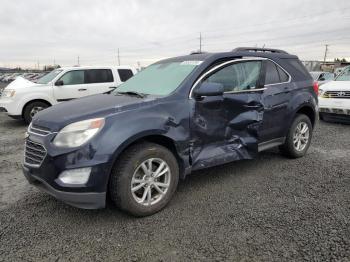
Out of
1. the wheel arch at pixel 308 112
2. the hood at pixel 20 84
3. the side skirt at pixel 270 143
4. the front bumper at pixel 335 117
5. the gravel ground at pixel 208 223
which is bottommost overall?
the gravel ground at pixel 208 223

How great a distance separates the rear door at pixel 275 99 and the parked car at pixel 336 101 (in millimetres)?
4094

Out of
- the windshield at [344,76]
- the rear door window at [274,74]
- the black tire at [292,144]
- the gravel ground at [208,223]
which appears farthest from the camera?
the windshield at [344,76]

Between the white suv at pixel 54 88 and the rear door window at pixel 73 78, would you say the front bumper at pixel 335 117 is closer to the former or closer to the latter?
the white suv at pixel 54 88

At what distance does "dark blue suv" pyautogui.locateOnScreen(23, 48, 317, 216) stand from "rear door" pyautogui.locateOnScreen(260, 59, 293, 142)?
15 millimetres

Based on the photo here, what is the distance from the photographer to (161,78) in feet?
14.4

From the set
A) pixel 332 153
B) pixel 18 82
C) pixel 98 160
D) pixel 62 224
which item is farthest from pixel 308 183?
pixel 18 82

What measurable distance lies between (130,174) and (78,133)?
25.7 inches

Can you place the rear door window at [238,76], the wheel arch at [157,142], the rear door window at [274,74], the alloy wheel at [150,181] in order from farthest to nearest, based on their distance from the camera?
1. the rear door window at [274,74]
2. the rear door window at [238,76]
3. the alloy wheel at [150,181]
4. the wheel arch at [157,142]

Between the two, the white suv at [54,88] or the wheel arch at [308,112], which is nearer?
the wheel arch at [308,112]

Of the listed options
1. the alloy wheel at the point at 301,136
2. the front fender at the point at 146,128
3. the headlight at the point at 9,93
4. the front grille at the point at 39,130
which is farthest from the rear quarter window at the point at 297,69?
the headlight at the point at 9,93

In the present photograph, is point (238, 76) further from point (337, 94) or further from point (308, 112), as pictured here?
point (337, 94)

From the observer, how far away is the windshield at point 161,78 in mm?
4040

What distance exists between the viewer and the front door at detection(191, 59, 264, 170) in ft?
12.9

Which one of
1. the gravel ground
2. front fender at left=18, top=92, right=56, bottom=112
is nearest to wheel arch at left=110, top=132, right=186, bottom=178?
the gravel ground
